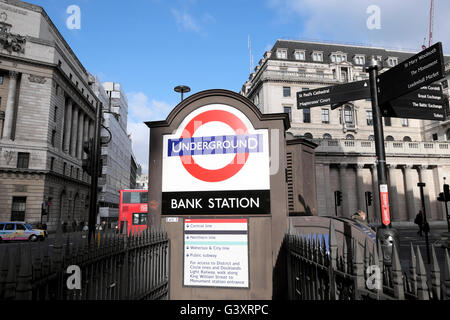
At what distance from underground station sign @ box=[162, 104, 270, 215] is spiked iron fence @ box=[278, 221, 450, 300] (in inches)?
66.8

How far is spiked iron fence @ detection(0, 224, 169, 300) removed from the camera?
2.79m

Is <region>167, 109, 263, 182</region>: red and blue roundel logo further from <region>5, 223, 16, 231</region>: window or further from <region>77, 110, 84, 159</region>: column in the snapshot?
<region>77, 110, 84, 159</region>: column

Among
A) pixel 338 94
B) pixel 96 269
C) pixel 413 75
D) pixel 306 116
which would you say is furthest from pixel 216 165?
pixel 306 116

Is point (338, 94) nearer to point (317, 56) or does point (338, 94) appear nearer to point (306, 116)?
point (306, 116)

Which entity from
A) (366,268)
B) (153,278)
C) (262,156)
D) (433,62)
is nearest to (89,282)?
(153,278)

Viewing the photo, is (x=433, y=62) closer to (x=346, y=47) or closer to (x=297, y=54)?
(x=297, y=54)

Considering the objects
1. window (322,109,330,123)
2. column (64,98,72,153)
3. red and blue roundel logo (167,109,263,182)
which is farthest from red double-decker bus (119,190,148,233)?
window (322,109,330,123)

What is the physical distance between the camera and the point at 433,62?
5.90 m

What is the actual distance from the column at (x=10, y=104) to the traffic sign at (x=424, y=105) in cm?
4479

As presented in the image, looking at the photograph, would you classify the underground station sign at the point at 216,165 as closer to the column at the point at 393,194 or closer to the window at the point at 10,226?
the window at the point at 10,226

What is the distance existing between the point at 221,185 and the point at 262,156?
1.18 meters

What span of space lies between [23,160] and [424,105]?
43.6 meters

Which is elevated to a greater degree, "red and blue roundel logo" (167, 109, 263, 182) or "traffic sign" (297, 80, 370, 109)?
"traffic sign" (297, 80, 370, 109)
